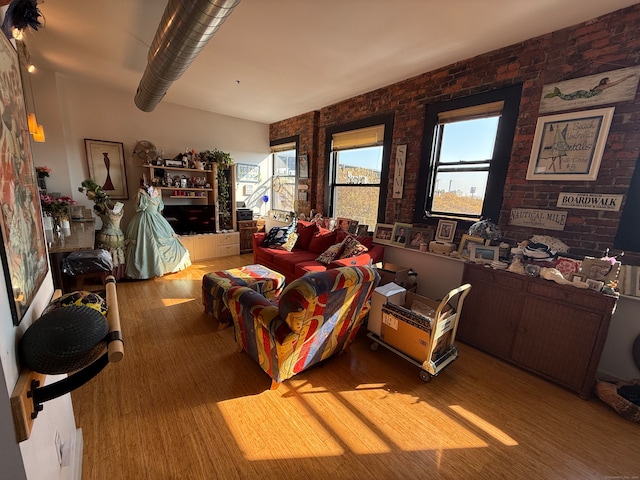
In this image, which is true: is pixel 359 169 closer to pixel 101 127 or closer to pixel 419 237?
pixel 419 237

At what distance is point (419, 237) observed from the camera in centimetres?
319

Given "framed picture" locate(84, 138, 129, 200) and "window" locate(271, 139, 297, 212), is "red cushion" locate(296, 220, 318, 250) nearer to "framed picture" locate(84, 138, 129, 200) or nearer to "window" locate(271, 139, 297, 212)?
"window" locate(271, 139, 297, 212)

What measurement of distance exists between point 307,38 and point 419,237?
2413mm

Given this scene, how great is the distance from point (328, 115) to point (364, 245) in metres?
2.51

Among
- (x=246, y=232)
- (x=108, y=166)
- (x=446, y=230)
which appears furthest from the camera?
(x=246, y=232)

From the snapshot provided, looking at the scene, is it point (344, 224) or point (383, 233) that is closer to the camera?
point (383, 233)

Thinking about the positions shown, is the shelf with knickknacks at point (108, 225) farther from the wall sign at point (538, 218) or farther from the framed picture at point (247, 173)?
the wall sign at point (538, 218)

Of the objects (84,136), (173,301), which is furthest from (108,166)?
(173,301)

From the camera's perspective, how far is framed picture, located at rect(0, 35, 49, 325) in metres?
0.73

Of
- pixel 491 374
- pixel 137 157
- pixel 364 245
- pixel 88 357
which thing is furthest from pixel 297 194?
pixel 88 357

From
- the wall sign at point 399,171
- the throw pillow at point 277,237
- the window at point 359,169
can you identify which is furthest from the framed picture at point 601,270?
the throw pillow at point 277,237

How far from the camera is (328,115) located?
14.7ft

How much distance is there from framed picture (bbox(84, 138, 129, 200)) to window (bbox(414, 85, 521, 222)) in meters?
4.70

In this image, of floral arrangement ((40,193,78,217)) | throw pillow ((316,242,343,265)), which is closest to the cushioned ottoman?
throw pillow ((316,242,343,265))
